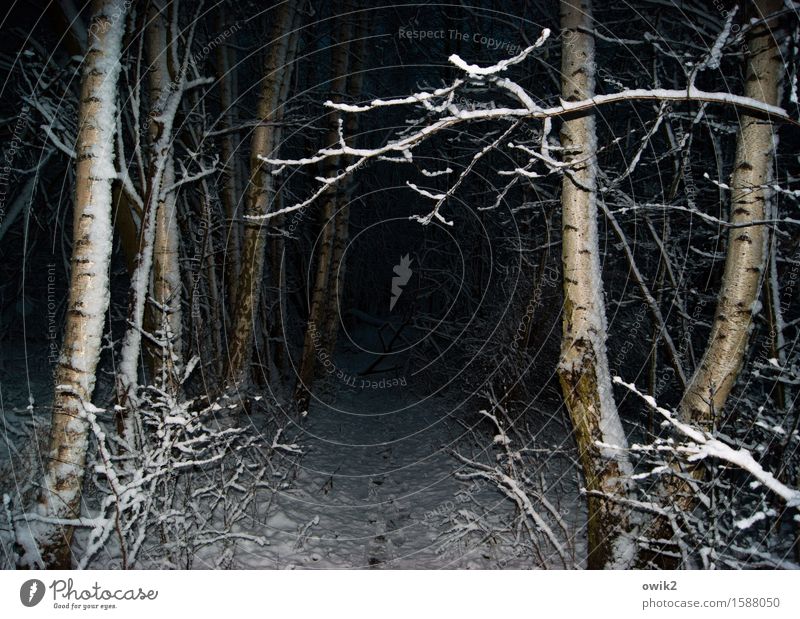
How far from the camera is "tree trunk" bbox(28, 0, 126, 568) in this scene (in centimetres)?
368

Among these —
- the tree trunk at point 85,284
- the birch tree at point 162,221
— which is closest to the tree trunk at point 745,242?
the tree trunk at point 85,284

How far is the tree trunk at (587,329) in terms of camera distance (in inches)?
153

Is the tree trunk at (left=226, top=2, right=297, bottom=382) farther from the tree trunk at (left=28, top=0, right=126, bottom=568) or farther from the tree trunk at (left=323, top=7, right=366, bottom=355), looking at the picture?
the tree trunk at (left=28, top=0, right=126, bottom=568)

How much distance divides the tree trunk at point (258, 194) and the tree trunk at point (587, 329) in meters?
4.51

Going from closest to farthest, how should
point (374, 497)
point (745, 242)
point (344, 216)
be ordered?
point (745, 242) < point (374, 497) < point (344, 216)

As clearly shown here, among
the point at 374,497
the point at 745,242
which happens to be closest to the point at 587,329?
the point at 745,242

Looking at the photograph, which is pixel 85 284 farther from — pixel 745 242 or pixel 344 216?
pixel 344 216

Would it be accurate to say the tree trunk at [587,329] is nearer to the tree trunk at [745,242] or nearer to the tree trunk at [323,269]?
the tree trunk at [745,242]

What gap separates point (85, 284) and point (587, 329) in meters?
3.76

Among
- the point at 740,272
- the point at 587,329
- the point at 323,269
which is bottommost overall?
the point at 587,329

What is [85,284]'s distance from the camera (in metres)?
3.69

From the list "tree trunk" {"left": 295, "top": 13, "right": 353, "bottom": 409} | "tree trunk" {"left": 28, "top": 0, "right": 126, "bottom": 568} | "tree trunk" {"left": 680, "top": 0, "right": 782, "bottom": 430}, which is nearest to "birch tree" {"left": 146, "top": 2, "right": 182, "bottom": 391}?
"tree trunk" {"left": 28, "top": 0, "right": 126, "bottom": 568}
